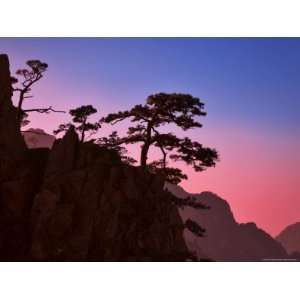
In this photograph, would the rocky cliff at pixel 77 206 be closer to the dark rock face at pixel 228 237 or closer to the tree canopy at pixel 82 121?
the tree canopy at pixel 82 121

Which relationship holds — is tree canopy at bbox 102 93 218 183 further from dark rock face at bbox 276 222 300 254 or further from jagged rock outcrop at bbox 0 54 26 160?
dark rock face at bbox 276 222 300 254

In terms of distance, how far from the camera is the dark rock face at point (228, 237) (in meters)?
102

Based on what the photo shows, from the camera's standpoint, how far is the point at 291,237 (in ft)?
374

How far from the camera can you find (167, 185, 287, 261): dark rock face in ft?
334

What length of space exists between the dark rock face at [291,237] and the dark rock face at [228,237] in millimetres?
3747

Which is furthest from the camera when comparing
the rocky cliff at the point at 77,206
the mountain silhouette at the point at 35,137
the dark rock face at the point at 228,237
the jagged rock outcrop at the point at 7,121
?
the dark rock face at the point at 228,237

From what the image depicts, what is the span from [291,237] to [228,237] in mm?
17224

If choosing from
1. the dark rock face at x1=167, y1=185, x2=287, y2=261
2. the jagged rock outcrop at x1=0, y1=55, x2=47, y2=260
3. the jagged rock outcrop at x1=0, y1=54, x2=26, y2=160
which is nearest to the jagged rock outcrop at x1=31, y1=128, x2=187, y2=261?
the jagged rock outcrop at x1=0, y1=55, x2=47, y2=260

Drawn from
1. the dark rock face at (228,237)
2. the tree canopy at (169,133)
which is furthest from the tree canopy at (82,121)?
the dark rock face at (228,237)

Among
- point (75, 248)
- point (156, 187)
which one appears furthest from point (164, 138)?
point (75, 248)

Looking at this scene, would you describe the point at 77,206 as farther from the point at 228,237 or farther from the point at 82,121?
the point at 228,237
